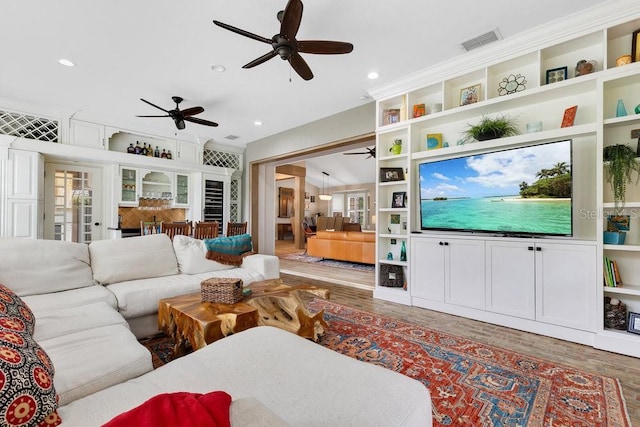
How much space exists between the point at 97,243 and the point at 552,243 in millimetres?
4238

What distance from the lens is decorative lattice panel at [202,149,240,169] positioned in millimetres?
6679

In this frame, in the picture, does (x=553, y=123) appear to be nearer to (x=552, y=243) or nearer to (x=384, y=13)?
(x=552, y=243)

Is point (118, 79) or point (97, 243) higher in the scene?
point (118, 79)

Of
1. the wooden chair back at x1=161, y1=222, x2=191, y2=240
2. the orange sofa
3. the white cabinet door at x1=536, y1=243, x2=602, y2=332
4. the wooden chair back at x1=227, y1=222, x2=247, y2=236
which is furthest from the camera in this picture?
the orange sofa

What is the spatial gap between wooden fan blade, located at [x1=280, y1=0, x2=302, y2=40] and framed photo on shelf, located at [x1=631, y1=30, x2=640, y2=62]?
2.73 meters

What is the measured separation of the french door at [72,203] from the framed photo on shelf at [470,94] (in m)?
6.08

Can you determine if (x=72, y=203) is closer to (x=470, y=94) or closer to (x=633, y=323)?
(x=470, y=94)

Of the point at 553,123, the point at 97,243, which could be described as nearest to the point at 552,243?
the point at 553,123

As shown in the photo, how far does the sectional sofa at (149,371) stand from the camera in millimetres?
876

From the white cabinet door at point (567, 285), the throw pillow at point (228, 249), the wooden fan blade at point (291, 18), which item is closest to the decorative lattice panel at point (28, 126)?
the throw pillow at point (228, 249)

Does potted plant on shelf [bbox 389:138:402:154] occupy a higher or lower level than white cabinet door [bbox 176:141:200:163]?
lower

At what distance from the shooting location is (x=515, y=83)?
306 centimetres

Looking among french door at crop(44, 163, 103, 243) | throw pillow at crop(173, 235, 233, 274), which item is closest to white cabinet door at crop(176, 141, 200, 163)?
french door at crop(44, 163, 103, 243)

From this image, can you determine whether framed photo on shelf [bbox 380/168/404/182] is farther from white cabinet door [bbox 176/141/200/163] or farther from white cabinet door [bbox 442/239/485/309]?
white cabinet door [bbox 176/141/200/163]
